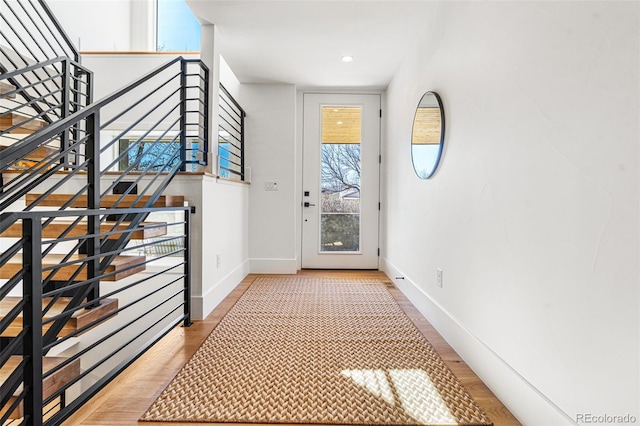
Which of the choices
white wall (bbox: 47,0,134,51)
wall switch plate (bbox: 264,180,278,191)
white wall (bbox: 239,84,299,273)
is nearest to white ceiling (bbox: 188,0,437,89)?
white wall (bbox: 239,84,299,273)

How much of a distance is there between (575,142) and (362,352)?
145cm

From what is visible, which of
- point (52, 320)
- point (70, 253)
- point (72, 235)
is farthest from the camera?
point (72, 235)

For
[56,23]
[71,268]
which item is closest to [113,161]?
[71,268]

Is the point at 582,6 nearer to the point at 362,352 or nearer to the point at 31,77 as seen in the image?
the point at 362,352

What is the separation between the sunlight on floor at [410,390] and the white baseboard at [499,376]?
25 cm

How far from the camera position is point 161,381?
1687mm

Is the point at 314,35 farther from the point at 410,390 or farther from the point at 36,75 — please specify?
the point at 410,390

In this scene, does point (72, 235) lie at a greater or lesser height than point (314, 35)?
lesser

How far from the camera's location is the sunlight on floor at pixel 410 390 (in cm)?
143

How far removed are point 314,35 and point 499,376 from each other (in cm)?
271

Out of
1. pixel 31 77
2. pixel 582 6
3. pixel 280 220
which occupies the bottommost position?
pixel 280 220

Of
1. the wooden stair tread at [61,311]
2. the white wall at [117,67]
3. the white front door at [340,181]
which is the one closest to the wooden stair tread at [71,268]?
the wooden stair tread at [61,311]

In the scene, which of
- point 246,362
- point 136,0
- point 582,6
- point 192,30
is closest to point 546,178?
point 582,6

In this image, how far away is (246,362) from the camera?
6.17 feet
